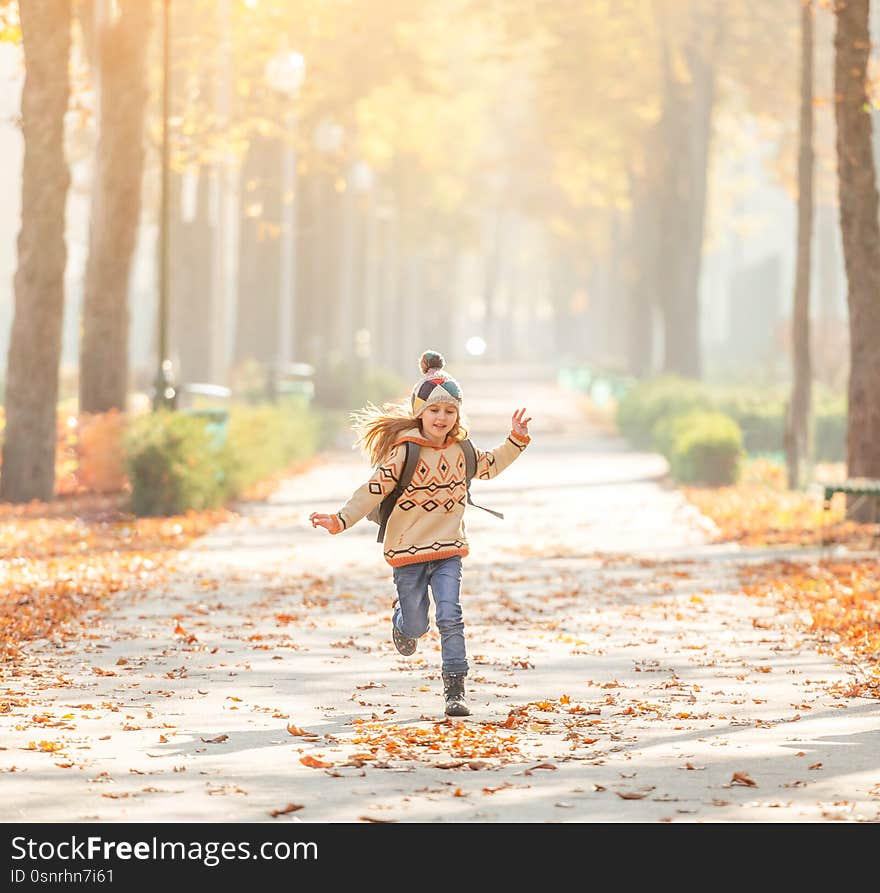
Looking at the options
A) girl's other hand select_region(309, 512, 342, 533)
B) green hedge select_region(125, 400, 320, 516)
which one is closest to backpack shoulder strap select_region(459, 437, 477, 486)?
girl's other hand select_region(309, 512, 342, 533)

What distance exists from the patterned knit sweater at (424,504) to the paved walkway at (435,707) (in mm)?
757

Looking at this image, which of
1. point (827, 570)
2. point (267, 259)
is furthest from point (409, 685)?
point (267, 259)

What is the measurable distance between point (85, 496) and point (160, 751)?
15459 mm

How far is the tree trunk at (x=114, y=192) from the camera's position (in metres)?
25.3

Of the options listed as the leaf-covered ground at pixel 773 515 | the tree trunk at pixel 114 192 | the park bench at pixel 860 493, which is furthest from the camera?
the tree trunk at pixel 114 192

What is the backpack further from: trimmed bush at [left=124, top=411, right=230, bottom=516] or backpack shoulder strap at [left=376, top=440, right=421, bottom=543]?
trimmed bush at [left=124, top=411, right=230, bottom=516]

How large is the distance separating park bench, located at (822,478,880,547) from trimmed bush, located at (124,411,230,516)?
Result: 6358mm

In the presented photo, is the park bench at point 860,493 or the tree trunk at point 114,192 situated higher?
Answer: the tree trunk at point 114,192

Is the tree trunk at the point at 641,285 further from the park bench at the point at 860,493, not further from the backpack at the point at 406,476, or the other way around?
the backpack at the point at 406,476

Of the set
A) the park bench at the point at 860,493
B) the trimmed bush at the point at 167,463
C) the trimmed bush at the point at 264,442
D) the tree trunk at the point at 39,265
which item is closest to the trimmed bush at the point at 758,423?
the trimmed bush at the point at 264,442

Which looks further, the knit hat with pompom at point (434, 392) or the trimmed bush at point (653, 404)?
the trimmed bush at point (653, 404)

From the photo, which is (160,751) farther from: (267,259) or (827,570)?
(267,259)

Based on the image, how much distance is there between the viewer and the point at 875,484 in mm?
19172

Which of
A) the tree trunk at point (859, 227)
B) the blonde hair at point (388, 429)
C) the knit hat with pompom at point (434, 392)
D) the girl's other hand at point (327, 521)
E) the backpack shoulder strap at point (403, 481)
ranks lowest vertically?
the girl's other hand at point (327, 521)
